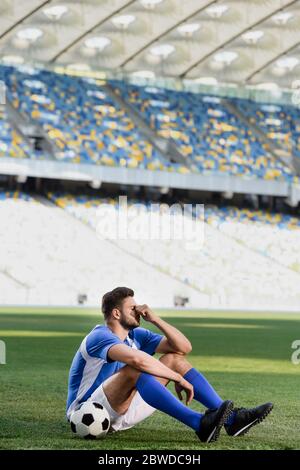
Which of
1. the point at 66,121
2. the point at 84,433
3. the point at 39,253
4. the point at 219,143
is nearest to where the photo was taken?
the point at 84,433

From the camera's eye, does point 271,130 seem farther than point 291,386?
Yes

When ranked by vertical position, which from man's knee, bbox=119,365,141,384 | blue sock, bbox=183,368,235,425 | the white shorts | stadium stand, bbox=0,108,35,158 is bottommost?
the white shorts

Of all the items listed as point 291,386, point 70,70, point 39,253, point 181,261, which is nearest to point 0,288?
point 39,253

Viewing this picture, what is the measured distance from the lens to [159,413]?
10.2 m

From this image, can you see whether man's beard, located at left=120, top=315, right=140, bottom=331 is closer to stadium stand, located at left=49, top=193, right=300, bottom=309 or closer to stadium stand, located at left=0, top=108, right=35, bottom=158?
stadium stand, located at left=49, top=193, right=300, bottom=309

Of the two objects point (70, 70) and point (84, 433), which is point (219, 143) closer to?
point (70, 70)

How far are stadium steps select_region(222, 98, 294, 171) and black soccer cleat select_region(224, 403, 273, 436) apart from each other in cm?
5323

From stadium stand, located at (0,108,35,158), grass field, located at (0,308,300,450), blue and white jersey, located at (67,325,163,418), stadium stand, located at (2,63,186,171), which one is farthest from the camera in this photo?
stadium stand, located at (2,63,186,171)

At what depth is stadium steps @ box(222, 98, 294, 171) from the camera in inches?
2402

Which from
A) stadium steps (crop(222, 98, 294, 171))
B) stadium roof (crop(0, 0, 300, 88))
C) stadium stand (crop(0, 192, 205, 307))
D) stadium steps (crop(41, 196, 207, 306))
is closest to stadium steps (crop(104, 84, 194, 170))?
stadium roof (crop(0, 0, 300, 88))

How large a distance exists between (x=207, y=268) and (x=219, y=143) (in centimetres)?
1230

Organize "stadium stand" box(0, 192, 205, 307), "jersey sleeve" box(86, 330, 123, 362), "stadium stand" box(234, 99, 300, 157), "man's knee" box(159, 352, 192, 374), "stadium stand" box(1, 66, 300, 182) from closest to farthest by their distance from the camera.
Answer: "jersey sleeve" box(86, 330, 123, 362), "man's knee" box(159, 352, 192, 374), "stadium stand" box(0, 192, 205, 307), "stadium stand" box(1, 66, 300, 182), "stadium stand" box(234, 99, 300, 157)

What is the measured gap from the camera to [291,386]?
13.0 meters

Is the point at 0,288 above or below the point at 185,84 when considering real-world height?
below
